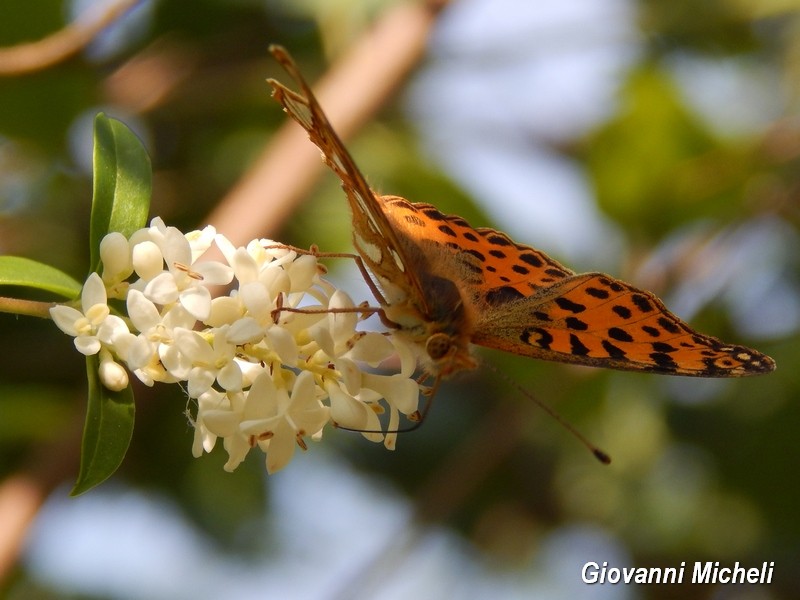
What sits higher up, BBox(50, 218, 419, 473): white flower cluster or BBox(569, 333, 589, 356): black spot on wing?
BBox(50, 218, 419, 473): white flower cluster

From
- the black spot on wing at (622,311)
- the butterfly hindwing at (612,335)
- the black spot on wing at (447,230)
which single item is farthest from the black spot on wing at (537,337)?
the black spot on wing at (447,230)

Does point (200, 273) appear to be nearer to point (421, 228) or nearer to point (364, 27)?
point (421, 228)

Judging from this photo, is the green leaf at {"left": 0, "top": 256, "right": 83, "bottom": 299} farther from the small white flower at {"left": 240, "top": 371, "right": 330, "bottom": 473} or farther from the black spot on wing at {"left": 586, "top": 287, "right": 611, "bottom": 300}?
the black spot on wing at {"left": 586, "top": 287, "right": 611, "bottom": 300}

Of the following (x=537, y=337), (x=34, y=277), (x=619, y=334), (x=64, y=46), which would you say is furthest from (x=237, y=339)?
(x=64, y=46)

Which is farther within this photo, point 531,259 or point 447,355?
point 531,259

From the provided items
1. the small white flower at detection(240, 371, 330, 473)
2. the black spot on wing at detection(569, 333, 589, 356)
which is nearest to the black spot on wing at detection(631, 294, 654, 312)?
the black spot on wing at detection(569, 333, 589, 356)

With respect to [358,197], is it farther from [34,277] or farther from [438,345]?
[34,277]

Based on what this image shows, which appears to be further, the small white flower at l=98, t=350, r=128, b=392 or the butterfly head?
the butterfly head
